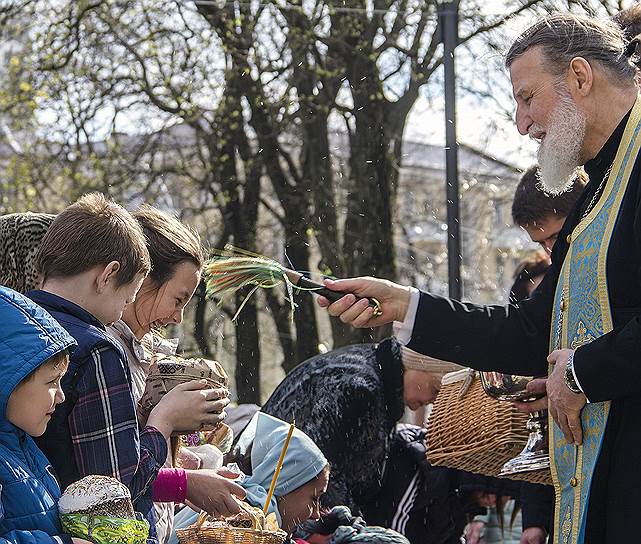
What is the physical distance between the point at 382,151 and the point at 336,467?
6445 mm

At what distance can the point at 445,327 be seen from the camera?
384 cm

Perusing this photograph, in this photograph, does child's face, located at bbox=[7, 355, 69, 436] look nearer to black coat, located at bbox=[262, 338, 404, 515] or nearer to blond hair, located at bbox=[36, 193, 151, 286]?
blond hair, located at bbox=[36, 193, 151, 286]

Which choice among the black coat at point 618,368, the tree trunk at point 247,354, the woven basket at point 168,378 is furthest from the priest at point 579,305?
the tree trunk at point 247,354

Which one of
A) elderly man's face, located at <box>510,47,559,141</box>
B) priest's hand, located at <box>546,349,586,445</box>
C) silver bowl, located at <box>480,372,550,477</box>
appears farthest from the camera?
silver bowl, located at <box>480,372,550,477</box>

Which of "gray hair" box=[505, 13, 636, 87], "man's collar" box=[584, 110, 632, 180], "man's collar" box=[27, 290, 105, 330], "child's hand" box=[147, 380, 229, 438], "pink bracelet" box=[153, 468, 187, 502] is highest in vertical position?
"gray hair" box=[505, 13, 636, 87]

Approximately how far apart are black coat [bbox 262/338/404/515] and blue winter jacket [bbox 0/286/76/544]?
7.84ft

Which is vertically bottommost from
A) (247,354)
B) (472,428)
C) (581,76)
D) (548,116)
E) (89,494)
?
(247,354)

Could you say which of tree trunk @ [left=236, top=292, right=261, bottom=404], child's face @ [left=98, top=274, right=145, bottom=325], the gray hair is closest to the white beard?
the gray hair

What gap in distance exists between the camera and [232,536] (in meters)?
3.31

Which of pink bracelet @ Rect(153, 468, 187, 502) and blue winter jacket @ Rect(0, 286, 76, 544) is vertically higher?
blue winter jacket @ Rect(0, 286, 76, 544)

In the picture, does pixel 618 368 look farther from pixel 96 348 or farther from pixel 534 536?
pixel 534 536

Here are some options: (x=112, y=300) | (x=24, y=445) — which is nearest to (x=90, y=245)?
(x=112, y=300)

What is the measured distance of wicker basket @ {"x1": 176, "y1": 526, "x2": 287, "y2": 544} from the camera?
10.8 feet

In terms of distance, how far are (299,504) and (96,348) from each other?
186 cm
